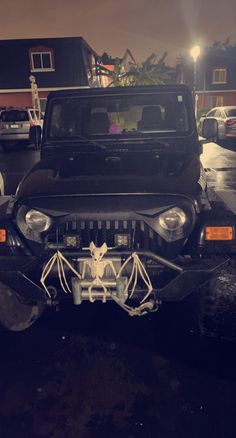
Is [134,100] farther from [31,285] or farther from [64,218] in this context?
[31,285]

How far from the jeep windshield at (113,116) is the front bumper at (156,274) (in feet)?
5.35

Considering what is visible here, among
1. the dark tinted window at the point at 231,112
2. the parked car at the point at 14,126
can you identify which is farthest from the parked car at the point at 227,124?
the parked car at the point at 14,126

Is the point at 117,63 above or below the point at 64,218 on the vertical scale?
above

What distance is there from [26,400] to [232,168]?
418 inches

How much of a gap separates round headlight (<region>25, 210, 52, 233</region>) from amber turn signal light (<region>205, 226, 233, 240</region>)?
1.12 meters

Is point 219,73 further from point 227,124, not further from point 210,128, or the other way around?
point 210,128

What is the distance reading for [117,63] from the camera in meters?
34.9

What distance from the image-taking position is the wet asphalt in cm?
253

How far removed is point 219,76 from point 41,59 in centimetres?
2108

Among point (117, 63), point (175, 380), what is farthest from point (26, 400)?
point (117, 63)

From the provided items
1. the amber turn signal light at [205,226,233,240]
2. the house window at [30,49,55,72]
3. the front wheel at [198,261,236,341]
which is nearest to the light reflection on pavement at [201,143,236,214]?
the front wheel at [198,261,236,341]

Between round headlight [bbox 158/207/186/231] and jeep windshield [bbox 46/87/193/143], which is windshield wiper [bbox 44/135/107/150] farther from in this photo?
round headlight [bbox 158/207/186/231]

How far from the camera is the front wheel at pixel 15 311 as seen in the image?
341cm

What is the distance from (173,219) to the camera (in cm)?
293
